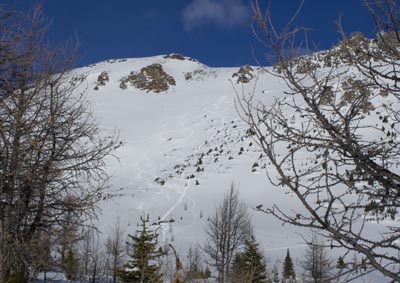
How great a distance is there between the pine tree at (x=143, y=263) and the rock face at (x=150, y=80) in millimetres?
96827

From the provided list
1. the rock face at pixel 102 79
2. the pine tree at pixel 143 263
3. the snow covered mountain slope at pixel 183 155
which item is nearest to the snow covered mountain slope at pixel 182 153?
the snow covered mountain slope at pixel 183 155

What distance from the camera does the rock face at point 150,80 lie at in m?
113

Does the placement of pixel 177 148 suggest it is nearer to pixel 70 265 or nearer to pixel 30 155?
pixel 70 265

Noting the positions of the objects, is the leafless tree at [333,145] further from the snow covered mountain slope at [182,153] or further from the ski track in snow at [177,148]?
the ski track in snow at [177,148]

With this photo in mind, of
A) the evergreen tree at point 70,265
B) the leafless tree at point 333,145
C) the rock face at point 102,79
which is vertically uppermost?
the rock face at point 102,79

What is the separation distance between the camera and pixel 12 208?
469cm

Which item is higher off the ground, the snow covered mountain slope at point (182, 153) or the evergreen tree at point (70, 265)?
the snow covered mountain slope at point (182, 153)

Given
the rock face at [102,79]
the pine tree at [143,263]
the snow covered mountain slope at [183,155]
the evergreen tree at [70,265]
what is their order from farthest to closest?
1. the rock face at [102,79]
2. the snow covered mountain slope at [183,155]
3. the evergreen tree at [70,265]
4. the pine tree at [143,263]

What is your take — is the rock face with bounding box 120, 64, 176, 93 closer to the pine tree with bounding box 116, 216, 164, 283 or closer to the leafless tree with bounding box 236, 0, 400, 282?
the pine tree with bounding box 116, 216, 164, 283

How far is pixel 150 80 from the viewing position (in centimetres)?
11631

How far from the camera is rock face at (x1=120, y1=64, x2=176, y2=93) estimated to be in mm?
113250

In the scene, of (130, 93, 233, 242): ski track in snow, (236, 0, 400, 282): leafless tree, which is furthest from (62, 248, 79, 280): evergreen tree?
(130, 93, 233, 242): ski track in snow

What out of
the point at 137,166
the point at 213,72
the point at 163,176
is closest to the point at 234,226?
the point at 163,176

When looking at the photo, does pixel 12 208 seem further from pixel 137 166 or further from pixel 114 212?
pixel 137 166
